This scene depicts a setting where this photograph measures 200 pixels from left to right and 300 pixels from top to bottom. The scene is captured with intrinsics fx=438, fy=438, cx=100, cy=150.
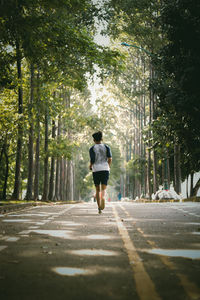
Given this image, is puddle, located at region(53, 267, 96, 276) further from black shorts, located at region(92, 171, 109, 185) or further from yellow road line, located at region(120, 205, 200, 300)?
black shorts, located at region(92, 171, 109, 185)

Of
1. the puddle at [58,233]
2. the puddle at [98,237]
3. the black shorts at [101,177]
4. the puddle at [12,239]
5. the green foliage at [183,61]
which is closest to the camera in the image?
the puddle at [12,239]

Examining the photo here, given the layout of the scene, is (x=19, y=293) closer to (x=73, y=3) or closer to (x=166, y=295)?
(x=166, y=295)

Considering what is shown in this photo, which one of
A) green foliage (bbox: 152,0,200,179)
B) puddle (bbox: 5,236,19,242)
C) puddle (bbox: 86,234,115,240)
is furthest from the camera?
green foliage (bbox: 152,0,200,179)

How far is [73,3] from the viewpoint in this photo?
1517 cm

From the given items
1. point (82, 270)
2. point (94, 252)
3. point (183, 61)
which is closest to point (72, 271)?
point (82, 270)

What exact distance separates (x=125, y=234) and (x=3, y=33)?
6.27m

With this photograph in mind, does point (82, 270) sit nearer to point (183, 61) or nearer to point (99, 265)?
point (99, 265)

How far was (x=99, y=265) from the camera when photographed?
505 cm

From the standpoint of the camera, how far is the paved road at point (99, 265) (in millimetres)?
3846

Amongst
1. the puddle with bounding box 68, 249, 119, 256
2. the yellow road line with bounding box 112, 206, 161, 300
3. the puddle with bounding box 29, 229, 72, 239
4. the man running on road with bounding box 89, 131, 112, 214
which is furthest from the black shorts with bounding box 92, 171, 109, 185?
the puddle with bounding box 68, 249, 119, 256

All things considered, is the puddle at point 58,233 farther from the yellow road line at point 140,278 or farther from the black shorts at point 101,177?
the black shorts at point 101,177

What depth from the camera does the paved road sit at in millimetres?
3846

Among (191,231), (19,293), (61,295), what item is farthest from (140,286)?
(191,231)

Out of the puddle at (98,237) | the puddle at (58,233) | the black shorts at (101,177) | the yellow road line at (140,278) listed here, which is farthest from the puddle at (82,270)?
the black shorts at (101,177)
